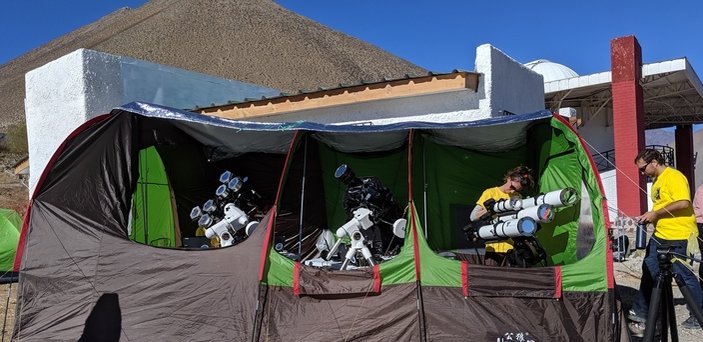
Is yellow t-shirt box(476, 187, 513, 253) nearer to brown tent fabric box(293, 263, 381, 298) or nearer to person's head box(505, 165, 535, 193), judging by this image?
person's head box(505, 165, 535, 193)

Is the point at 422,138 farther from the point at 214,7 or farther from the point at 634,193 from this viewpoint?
Answer: the point at 214,7

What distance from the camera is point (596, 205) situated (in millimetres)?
5367

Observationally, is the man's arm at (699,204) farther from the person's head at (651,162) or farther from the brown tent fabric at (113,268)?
the brown tent fabric at (113,268)

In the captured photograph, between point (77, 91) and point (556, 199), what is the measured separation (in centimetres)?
693

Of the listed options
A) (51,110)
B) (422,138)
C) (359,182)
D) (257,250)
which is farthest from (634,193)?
(51,110)

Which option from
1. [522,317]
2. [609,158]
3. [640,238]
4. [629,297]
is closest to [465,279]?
[522,317]

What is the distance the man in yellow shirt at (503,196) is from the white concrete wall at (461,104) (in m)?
2.26

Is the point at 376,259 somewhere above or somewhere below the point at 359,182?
below

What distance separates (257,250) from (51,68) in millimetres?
5748

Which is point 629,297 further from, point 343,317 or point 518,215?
point 343,317

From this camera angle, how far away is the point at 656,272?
16.8 ft

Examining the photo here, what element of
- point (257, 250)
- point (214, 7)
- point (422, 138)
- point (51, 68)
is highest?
point (214, 7)

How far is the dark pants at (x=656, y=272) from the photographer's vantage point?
16.9 ft

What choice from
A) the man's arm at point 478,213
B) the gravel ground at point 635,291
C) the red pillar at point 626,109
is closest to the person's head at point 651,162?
the man's arm at point 478,213
